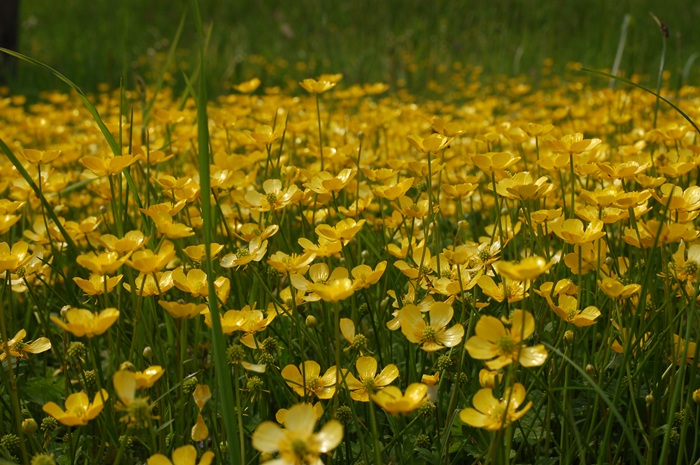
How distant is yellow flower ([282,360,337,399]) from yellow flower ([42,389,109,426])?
28cm

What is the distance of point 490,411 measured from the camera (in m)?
0.97

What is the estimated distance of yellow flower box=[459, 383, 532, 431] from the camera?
→ 0.93 metres

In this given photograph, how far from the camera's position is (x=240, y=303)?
154 cm

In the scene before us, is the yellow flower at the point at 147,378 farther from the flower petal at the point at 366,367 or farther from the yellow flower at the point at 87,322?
the flower petal at the point at 366,367

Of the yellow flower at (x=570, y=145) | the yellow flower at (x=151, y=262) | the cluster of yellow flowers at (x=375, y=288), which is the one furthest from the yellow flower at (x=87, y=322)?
the yellow flower at (x=570, y=145)

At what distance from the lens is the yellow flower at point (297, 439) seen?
0.83 meters

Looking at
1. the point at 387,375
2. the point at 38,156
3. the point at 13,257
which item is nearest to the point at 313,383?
the point at 387,375

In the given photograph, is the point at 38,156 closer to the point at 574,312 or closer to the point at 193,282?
the point at 193,282

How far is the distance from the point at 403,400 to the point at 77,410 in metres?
0.46

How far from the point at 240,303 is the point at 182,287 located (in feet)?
1.09

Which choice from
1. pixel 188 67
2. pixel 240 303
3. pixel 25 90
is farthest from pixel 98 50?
pixel 240 303

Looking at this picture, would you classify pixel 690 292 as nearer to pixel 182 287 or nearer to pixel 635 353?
pixel 635 353

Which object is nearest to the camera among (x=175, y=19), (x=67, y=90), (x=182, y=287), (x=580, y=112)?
(x=182, y=287)

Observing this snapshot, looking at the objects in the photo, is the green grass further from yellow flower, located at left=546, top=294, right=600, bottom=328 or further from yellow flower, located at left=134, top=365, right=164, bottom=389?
yellow flower, located at left=134, top=365, right=164, bottom=389
